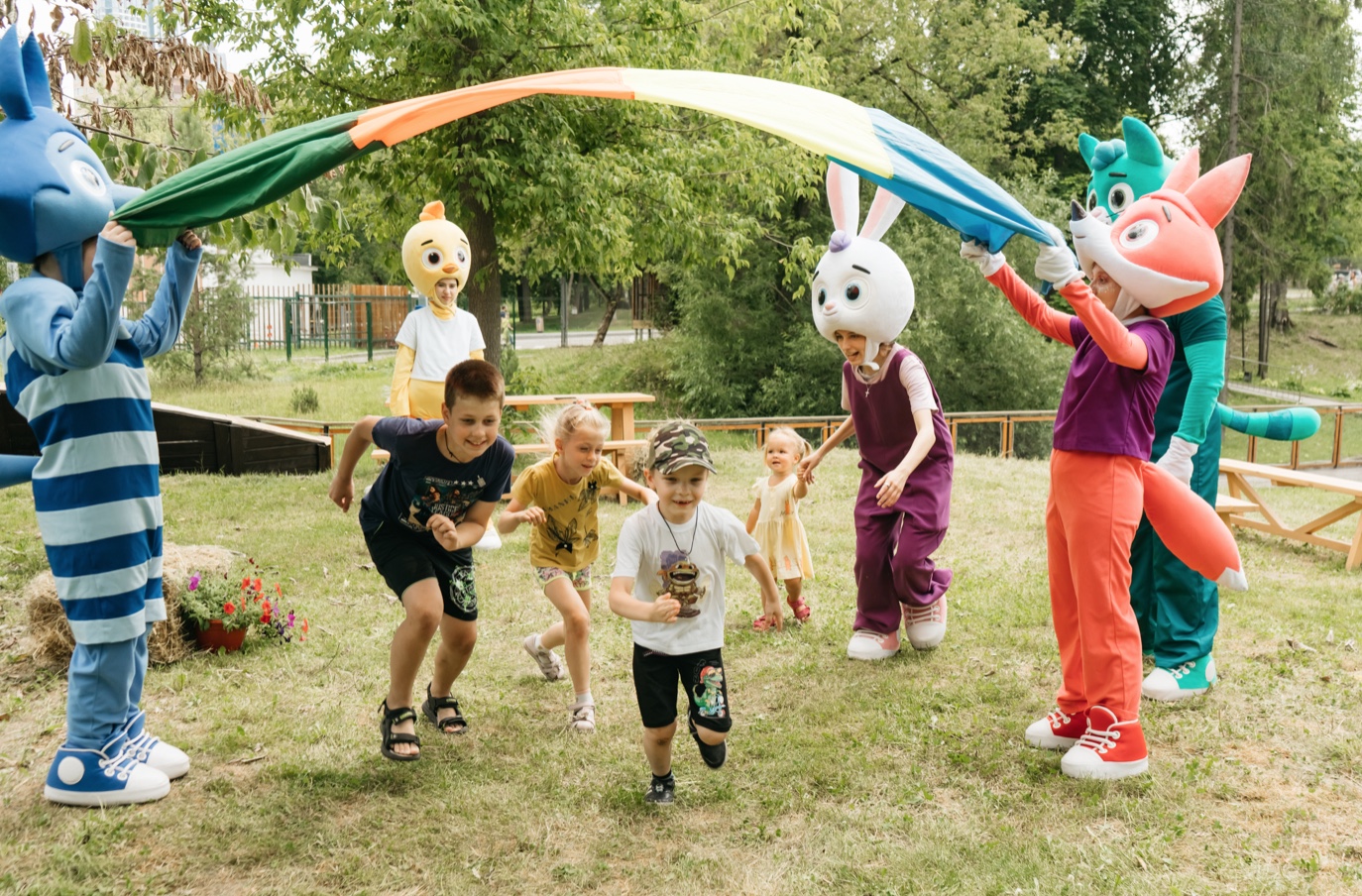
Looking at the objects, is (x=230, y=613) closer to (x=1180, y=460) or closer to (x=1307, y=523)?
(x=1180, y=460)

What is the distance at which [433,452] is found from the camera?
392 centimetres

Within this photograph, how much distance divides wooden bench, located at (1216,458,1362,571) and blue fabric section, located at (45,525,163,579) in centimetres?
711

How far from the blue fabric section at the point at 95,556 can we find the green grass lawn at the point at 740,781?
829mm

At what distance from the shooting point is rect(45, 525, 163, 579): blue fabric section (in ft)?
11.8

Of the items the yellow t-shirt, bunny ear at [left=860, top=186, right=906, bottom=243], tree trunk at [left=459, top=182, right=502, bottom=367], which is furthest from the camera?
tree trunk at [left=459, top=182, right=502, bottom=367]

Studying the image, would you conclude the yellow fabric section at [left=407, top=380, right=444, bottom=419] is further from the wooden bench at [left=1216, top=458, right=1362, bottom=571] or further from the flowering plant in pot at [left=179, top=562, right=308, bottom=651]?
the wooden bench at [left=1216, top=458, right=1362, bottom=571]

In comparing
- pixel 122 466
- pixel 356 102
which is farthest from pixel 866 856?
pixel 356 102

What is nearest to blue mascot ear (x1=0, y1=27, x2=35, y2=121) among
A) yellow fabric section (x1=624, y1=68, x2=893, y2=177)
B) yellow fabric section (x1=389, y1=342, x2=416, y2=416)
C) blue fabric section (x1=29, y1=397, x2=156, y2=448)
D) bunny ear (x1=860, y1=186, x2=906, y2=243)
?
blue fabric section (x1=29, y1=397, x2=156, y2=448)

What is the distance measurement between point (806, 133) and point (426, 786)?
8.84 ft

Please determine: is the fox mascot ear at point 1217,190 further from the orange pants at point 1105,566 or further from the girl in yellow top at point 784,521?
the girl in yellow top at point 784,521

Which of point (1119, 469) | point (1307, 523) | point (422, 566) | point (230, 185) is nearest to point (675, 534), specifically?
point (422, 566)

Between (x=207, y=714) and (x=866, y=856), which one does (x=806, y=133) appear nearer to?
(x=866, y=856)

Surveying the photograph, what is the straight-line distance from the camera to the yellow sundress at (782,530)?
6005 millimetres

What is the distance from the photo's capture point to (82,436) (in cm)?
358
